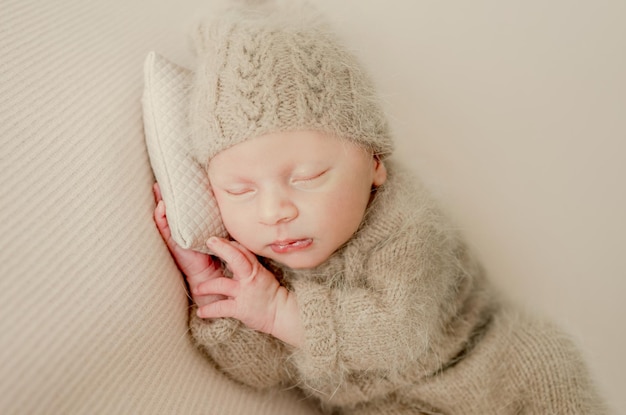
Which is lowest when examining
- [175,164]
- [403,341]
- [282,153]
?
[403,341]

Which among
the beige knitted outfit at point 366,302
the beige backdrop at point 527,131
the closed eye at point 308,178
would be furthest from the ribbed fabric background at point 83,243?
the beige backdrop at point 527,131

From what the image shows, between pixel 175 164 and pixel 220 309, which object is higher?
pixel 175 164

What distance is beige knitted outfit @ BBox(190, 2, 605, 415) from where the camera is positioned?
89cm

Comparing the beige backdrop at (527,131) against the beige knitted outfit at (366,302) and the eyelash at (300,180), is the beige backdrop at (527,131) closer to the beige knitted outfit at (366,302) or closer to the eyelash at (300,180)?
the beige knitted outfit at (366,302)

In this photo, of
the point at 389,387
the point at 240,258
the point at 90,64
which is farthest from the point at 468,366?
the point at 90,64

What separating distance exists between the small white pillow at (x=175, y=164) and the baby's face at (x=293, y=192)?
0.03 m

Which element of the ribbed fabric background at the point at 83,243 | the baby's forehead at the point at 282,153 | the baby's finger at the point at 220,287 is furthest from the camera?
the baby's finger at the point at 220,287

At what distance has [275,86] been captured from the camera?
34.4 inches

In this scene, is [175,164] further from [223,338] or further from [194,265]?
[223,338]

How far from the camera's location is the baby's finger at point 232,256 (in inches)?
37.8

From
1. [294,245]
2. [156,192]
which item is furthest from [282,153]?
[156,192]

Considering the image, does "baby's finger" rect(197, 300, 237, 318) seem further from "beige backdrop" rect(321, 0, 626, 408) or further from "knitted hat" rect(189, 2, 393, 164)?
"beige backdrop" rect(321, 0, 626, 408)

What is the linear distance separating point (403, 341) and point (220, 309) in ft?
1.09

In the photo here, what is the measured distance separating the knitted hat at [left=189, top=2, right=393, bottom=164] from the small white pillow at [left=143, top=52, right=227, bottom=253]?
0.03 metres
